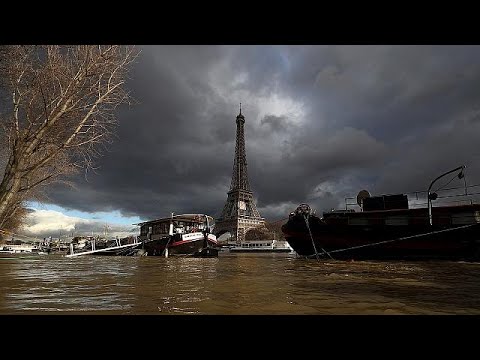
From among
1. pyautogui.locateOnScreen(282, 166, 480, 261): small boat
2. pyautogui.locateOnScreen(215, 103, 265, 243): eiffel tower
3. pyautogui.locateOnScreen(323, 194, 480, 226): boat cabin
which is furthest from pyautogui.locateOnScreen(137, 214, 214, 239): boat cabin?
pyautogui.locateOnScreen(215, 103, 265, 243): eiffel tower

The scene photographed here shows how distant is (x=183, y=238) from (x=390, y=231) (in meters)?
22.3

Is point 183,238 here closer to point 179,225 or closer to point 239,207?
point 179,225

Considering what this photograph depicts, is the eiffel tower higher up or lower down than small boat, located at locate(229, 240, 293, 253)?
higher up

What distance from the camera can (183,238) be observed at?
110 feet

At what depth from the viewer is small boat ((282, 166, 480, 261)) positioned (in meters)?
16.5

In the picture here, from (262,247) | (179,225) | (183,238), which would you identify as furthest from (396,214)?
(262,247)

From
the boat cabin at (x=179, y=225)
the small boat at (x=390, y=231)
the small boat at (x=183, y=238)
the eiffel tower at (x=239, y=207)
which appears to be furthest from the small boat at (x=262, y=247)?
the small boat at (x=390, y=231)

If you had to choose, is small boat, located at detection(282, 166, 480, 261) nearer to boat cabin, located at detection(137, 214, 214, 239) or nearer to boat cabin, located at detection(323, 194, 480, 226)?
boat cabin, located at detection(323, 194, 480, 226)

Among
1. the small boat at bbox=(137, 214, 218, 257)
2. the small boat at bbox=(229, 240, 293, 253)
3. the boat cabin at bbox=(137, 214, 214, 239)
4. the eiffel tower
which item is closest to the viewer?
the small boat at bbox=(137, 214, 218, 257)

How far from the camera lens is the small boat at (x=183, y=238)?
33.3 meters

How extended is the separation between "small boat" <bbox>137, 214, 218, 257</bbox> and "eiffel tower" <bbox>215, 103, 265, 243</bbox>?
178ft

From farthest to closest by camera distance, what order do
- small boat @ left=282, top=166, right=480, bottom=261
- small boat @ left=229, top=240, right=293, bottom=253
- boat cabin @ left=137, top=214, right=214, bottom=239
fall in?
small boat @ left=229, top=240, right=293, bottom=253 → boat cabin @ left=137, top=214, right=214, bottom=239 → small boat @ left=282, top=166, right=480, bottom=261

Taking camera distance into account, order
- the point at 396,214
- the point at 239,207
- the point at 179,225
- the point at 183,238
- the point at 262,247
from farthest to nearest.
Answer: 1. the point at 239,207
2. the point at 262,247
3. the point at 179,225
4. the point at 183,238
5. the point at 396,214
